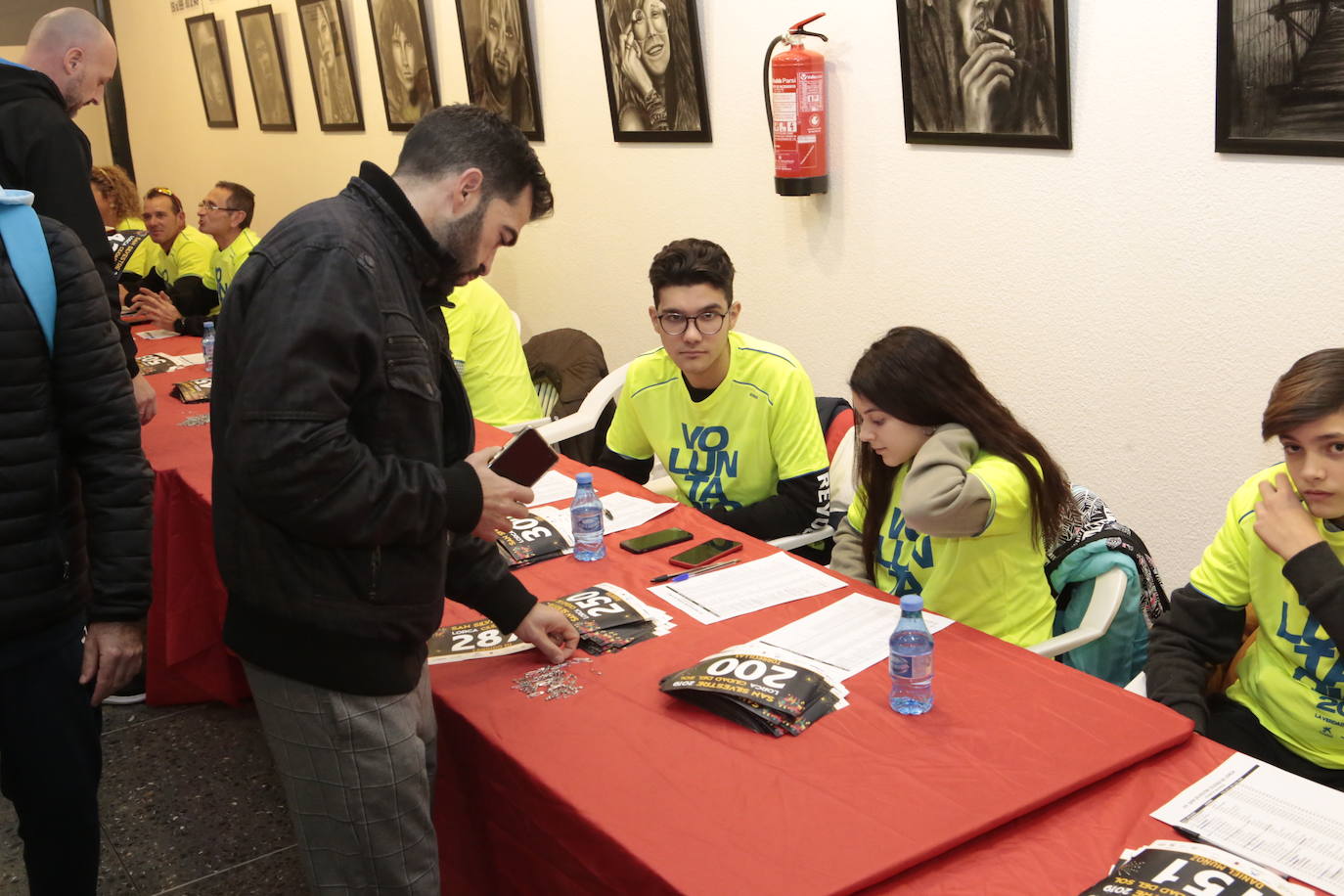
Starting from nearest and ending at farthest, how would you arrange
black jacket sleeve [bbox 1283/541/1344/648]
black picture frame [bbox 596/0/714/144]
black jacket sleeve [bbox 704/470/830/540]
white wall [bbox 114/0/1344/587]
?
black jacket sleeve [bbox 1283/541/1344/648], white wall [bbox 114/0/1344/587], black jacket sleeve [bbox 704/470/830/540], black picture frame [bbox 596/0/714/144]

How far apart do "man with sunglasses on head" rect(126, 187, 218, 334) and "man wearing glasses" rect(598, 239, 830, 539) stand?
3538mm

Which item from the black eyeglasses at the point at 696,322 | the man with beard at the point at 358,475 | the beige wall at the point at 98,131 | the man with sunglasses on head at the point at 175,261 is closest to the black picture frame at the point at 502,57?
the man with sunglasses on head at the point at 175,261

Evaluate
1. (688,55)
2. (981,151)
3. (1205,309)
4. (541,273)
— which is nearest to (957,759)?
(1205,309)

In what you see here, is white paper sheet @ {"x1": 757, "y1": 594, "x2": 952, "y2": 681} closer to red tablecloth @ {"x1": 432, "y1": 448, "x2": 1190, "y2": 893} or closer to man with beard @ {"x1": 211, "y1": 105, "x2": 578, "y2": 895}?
red tablecloth @ {"x1": 432, "y1": 448, "x2": 1190, "y2": 893}

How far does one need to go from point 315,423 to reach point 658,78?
338 centimetres

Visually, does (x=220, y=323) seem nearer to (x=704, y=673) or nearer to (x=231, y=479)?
(x=231, y=479)

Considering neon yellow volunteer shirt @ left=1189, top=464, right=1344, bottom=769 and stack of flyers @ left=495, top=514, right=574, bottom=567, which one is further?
stack of flyers @ left=495, top=514, right=574, bottom=567

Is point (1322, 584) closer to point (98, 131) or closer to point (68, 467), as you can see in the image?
point (68, 467)

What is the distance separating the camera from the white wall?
9.31 feet

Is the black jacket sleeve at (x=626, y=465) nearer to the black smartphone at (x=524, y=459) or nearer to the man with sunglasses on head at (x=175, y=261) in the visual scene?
the black smartphone at (x=524, y=459)

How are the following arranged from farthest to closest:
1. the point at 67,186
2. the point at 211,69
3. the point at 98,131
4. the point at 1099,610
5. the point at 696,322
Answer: the point at 98,131 → the point at 211,69 → the point at 67,186 → the point at 696,322 → the point at 1099,610

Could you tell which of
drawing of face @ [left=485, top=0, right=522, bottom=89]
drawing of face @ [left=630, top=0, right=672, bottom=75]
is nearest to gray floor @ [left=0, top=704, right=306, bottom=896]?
drawing of face @ [left=630, top=0, right=672, bottom=75]

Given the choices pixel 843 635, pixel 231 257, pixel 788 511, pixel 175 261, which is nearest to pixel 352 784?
pixel 843 635

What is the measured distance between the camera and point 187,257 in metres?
6.47
